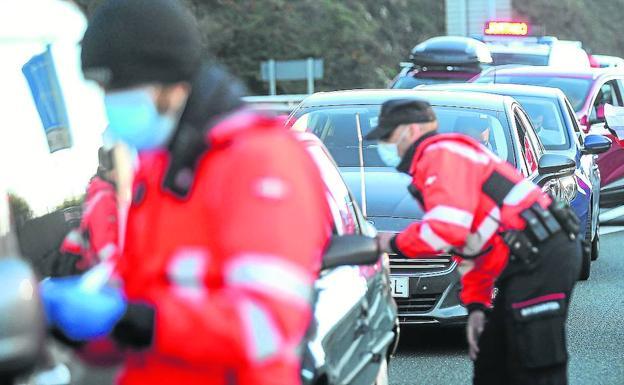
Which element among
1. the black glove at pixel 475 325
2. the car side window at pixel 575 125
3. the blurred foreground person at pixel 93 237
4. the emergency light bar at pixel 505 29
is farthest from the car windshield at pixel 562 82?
the blurred foreground person at pixel 93 237

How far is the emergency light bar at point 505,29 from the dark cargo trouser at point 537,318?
18784 mm

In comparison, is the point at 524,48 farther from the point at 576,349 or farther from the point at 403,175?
the point at 576,349

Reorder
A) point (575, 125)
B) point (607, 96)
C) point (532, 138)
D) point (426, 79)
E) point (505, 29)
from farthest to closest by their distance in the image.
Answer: point (505, 29), point (426, 79), point (607, 96), point (575, 125), point (532, 138)

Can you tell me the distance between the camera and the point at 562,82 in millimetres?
16328

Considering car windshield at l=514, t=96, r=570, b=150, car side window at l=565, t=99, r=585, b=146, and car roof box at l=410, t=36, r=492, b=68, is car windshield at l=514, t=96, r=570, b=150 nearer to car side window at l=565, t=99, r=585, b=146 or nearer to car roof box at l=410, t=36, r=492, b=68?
car side window at l=565, t=99, r=585, b=146

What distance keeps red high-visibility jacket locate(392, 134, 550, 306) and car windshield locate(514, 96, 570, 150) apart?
706 cm

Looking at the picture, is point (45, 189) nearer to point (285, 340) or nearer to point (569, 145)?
point (285, 340)

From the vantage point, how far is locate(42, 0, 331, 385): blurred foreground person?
2.55m

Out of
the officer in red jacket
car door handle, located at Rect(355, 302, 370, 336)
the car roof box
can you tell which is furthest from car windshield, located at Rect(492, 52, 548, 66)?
car door handle, located at Rect(355, 302, 370, 336)

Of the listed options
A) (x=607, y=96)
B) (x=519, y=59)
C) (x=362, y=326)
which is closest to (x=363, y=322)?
(x=362, y=326)

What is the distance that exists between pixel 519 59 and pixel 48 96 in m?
19.2

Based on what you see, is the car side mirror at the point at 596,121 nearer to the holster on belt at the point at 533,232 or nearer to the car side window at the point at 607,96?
the car side window at the point at 607,96

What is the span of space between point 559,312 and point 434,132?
79 centimetres

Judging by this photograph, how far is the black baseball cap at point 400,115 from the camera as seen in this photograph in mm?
5453
